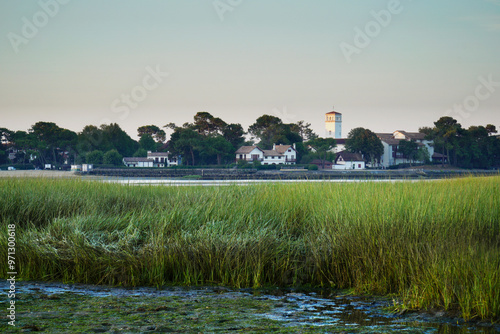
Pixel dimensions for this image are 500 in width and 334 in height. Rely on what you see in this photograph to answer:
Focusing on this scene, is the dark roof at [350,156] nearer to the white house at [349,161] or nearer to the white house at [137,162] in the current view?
the white house at [349,161]

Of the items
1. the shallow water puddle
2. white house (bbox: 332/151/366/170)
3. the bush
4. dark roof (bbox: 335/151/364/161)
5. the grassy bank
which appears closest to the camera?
the shallow water puddle

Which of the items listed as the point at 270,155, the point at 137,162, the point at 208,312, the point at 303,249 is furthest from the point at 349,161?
the point at 208,312

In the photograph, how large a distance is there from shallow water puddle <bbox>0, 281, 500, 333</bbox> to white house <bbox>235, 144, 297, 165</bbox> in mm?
90840

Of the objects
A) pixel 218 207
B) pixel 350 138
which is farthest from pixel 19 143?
pixel 218 207

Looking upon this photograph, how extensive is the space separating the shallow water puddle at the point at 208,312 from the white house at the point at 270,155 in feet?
298

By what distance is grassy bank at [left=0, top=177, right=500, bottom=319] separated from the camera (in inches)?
232

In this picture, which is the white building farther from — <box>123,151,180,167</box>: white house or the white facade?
<box>123,151,180,167</box>: white house

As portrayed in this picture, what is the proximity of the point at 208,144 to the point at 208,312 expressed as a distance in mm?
83101

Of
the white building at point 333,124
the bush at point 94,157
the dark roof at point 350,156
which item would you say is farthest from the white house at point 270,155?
the white building at point 333,124

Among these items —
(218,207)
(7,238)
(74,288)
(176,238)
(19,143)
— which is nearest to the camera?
(74,288)

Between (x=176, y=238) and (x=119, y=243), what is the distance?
3.07ft

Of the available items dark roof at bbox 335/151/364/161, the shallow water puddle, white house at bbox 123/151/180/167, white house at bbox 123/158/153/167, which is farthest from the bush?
the shallow water puddle

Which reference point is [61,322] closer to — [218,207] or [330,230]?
[330,230]

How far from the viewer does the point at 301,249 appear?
8.05m
